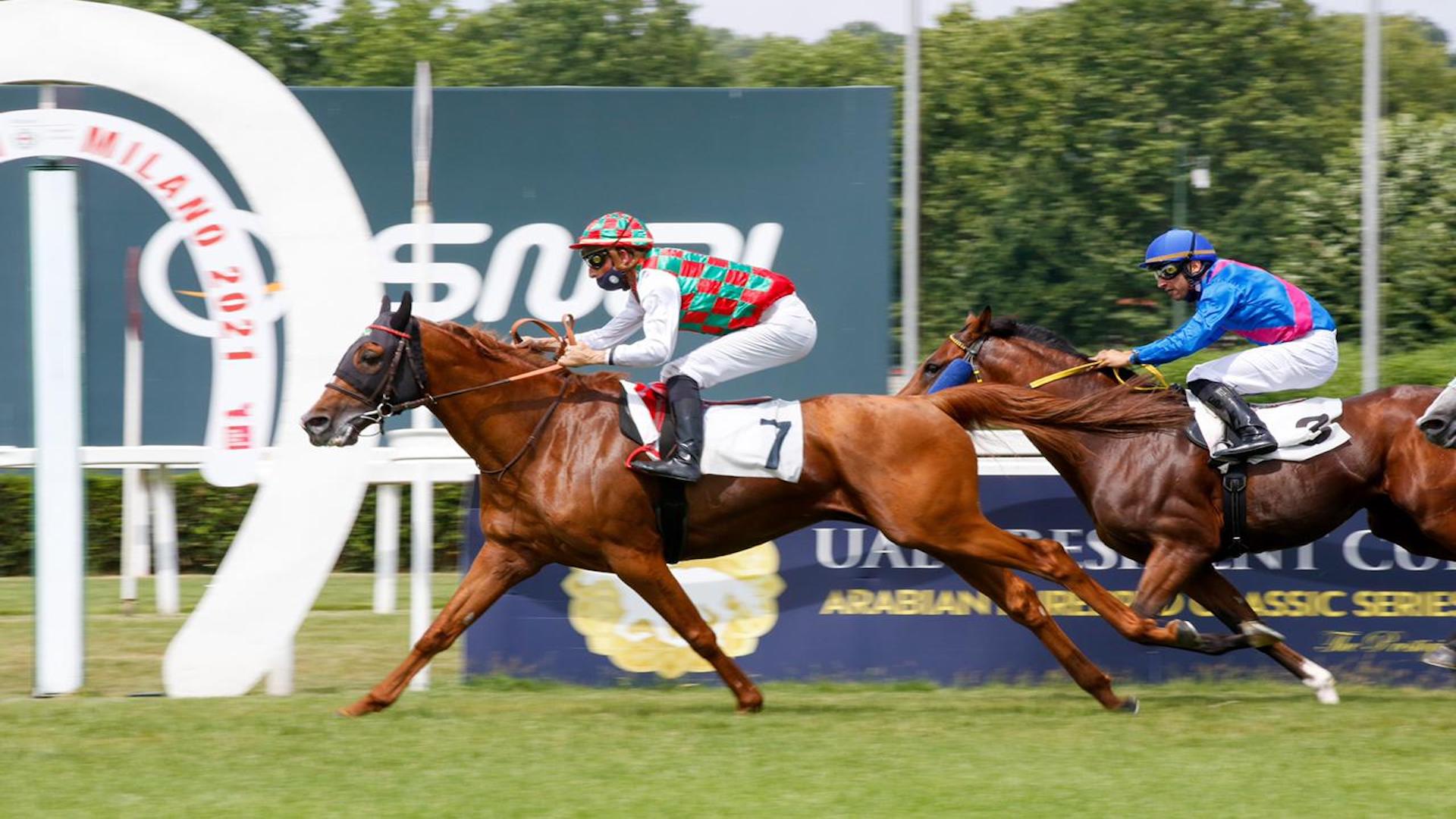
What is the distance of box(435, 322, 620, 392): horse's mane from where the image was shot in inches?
247

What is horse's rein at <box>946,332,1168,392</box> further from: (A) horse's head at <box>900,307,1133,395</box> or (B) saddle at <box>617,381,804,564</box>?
(B) saddle at <box>617,381,804,564</box>

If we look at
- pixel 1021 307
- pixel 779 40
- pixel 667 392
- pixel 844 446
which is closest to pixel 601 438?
pixel 667 392

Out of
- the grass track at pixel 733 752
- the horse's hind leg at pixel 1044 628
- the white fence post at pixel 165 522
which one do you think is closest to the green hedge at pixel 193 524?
the white fence post at pixel 165 522

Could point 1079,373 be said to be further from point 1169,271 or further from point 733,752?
point 733,752

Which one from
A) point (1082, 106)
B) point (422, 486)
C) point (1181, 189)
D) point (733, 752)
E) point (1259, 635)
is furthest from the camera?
point (1082, 106)

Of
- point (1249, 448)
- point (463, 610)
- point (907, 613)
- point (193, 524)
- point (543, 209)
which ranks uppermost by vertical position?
point (543, 209)

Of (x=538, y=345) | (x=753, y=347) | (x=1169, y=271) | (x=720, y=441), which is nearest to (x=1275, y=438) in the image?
(x=1169, y=271)

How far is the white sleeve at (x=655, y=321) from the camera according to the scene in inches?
239

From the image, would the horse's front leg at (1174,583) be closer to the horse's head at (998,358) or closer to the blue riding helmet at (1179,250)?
the horse's head at (998,358)

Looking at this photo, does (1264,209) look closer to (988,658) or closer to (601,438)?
(988,658)

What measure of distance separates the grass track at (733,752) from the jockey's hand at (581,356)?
1.31 metres

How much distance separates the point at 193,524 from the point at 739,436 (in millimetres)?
6304

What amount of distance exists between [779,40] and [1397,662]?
22114 mm

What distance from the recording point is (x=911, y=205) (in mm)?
11359
